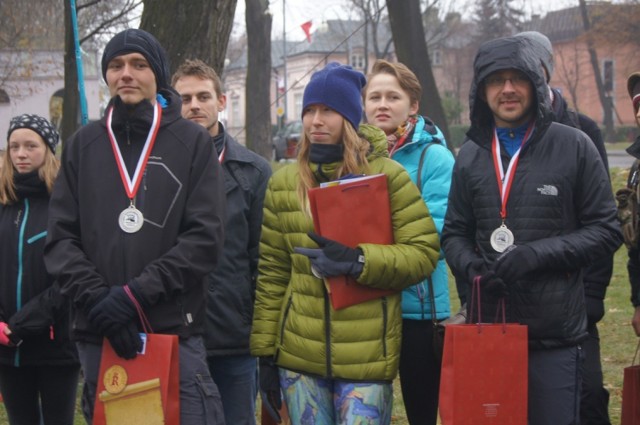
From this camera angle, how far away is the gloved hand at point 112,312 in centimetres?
356

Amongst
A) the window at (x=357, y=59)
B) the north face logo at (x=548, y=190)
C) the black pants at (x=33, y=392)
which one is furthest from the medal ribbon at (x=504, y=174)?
the window at (x=357, y=59)

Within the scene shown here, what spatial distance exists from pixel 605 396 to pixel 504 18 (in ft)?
206

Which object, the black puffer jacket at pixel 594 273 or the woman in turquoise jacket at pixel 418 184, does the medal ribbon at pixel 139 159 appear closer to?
the woman in turquoise jacket at pixel 418 184

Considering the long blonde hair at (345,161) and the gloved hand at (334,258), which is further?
the long blonde hair at (345,161)

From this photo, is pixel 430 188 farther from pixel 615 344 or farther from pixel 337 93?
pixel 615 344

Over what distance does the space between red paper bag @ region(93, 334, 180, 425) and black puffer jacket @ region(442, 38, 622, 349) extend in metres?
1.31

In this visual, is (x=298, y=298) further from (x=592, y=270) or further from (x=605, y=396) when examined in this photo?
(x=605, y=396)

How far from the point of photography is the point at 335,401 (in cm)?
408

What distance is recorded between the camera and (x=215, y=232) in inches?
150

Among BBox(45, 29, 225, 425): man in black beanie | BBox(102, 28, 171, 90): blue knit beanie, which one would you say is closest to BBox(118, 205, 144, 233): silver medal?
BBox(45, 29, 225, 425): man in black beanie

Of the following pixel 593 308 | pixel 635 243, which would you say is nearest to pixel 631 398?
pixel 593 308

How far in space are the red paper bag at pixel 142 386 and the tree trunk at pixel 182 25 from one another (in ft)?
12.4

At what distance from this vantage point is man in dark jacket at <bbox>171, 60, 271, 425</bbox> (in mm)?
4531

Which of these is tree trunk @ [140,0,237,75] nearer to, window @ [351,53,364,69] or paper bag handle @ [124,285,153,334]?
paper bag handle @ [124,285,153,334]
